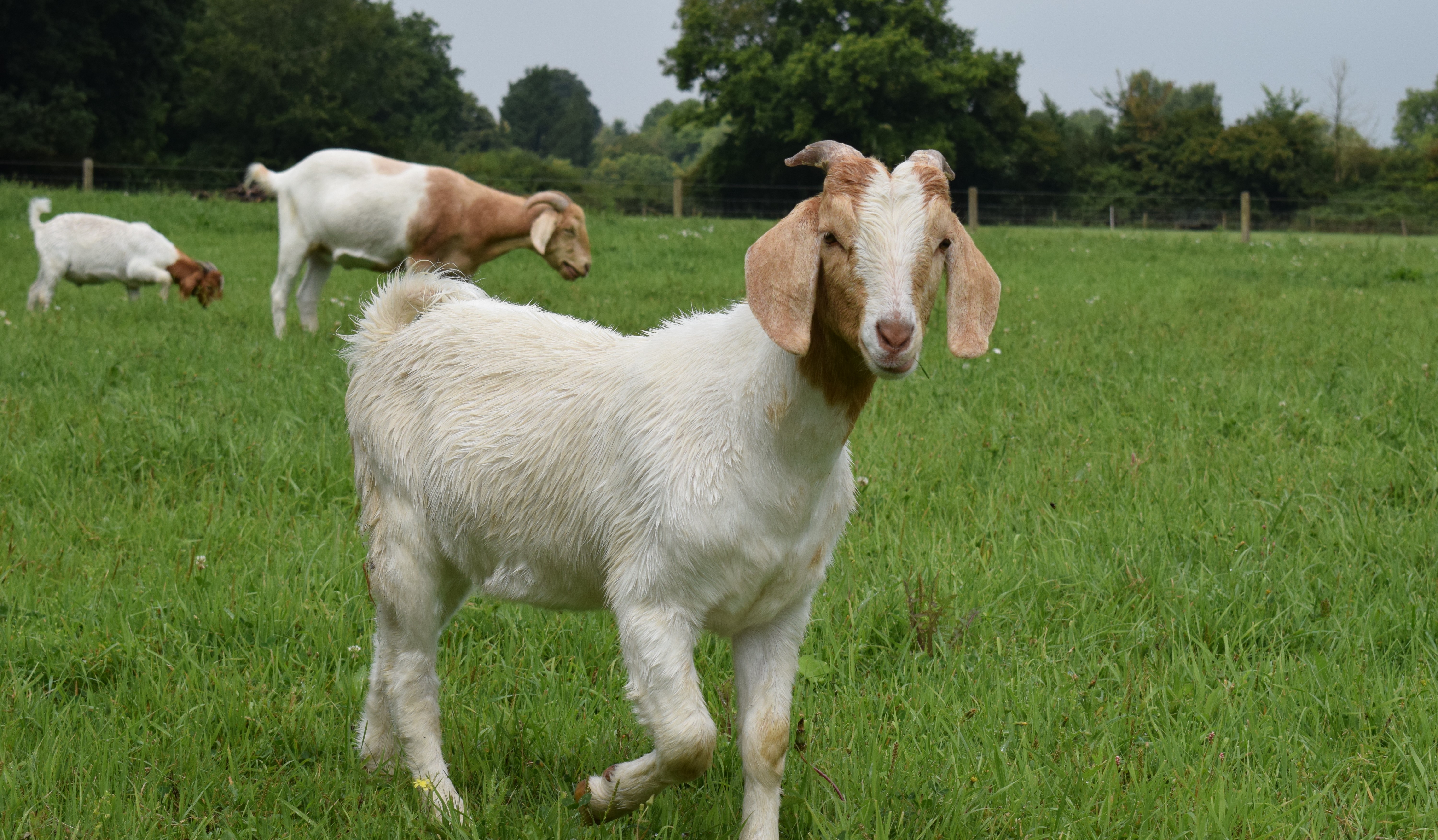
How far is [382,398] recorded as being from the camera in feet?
9.85

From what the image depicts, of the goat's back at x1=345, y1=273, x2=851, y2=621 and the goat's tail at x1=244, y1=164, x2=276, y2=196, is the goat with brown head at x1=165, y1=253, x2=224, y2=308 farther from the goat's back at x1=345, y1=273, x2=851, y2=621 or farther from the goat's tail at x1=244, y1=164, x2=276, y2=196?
the goat's back at x1=345, y1=273, x2=851, y2=621

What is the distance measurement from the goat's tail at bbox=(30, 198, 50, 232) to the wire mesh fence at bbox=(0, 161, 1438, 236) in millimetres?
11931

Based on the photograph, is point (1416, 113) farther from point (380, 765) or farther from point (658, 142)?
point (380, 765)

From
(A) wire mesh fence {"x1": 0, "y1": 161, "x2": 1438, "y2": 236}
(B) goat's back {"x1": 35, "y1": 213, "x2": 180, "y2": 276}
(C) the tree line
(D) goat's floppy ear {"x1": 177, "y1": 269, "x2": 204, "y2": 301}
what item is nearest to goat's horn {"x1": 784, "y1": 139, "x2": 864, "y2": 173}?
(D) goat's floppy ear {"x1": 177, "y1": 269, "x2": 204, "y2": 301}

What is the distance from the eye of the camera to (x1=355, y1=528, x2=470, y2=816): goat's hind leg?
108 inches

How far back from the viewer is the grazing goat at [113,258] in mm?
11328

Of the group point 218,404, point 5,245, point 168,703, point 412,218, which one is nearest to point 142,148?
point 5,245

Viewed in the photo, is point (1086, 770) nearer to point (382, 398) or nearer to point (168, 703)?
point (382, 398)

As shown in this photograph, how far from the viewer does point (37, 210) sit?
12.1 m

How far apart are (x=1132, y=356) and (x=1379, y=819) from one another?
17.3 ft

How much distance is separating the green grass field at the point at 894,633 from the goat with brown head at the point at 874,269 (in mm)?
1134

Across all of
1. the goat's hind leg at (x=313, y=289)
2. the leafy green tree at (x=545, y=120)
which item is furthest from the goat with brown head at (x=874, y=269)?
the leafy green tree at (x=545, y=120)

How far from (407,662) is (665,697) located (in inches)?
33.5

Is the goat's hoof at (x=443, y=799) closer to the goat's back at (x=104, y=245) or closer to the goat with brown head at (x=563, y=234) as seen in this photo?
the goat with brown head at (x=563, y=234)
